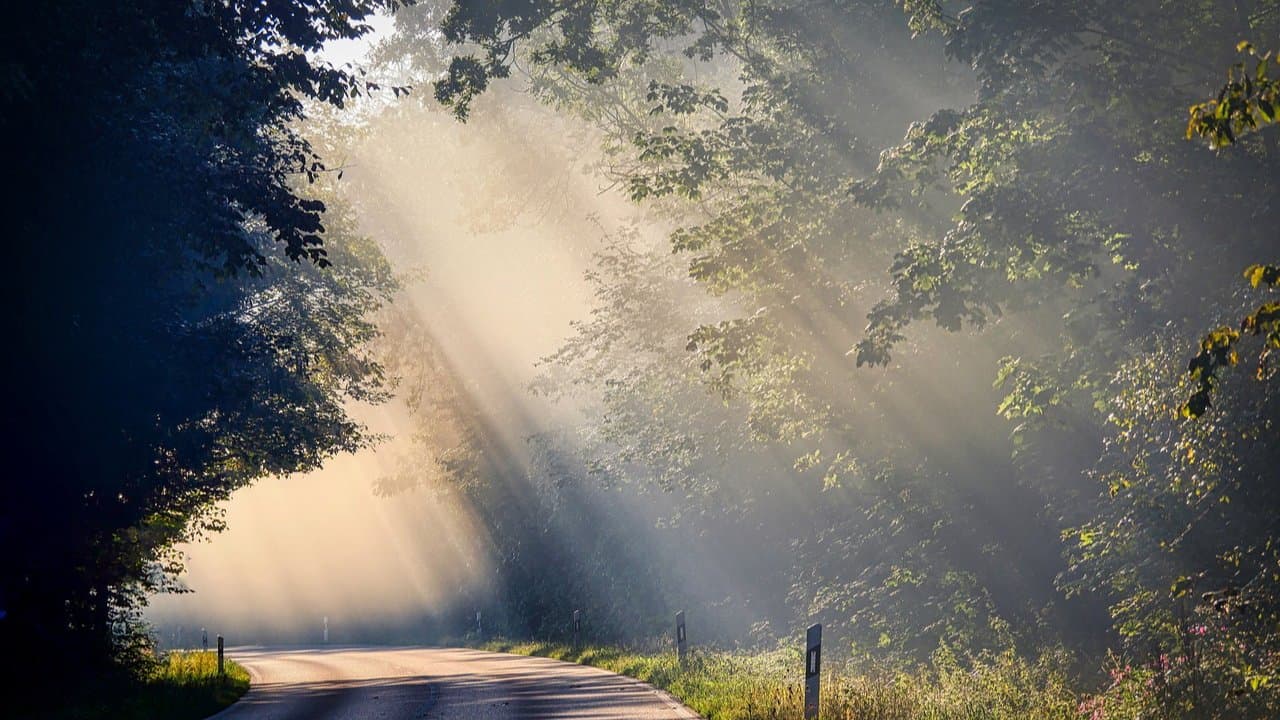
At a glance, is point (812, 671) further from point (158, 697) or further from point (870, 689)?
point (158, 697)

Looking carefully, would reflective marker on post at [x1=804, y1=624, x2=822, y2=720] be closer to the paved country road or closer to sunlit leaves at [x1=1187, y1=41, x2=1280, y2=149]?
the paved country road

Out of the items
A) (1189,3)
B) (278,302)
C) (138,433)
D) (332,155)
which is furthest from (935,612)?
(332,155)

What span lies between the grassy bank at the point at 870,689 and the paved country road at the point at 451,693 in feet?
1.84

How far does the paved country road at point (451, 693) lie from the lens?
14648mm

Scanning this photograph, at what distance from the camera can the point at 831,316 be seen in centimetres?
2014

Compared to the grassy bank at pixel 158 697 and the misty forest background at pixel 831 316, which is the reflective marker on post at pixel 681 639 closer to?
the misty forest background at pixel 831 316

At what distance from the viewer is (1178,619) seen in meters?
13.6

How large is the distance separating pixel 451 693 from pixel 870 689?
667cm

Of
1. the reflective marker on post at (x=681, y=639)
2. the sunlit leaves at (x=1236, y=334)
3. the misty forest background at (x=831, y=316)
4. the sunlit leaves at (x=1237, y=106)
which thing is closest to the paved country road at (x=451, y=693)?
the reflective marker on post at (x=681, y=639)

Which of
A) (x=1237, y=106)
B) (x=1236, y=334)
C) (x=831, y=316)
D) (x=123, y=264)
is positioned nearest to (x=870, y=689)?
(x=831, y=316)

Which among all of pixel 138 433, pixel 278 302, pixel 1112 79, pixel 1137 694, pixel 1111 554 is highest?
pixel 278 302

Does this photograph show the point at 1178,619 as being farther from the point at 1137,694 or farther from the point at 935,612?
the point at 935,612

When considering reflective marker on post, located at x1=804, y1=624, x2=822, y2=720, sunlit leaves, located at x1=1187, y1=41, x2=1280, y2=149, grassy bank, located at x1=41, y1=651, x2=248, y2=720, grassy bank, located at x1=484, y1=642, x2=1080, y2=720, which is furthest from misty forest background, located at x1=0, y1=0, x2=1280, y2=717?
reflective marker on post, located at x1=804, y1=624, x2=822, y2=720

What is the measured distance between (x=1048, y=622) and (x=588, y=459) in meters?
21.4
